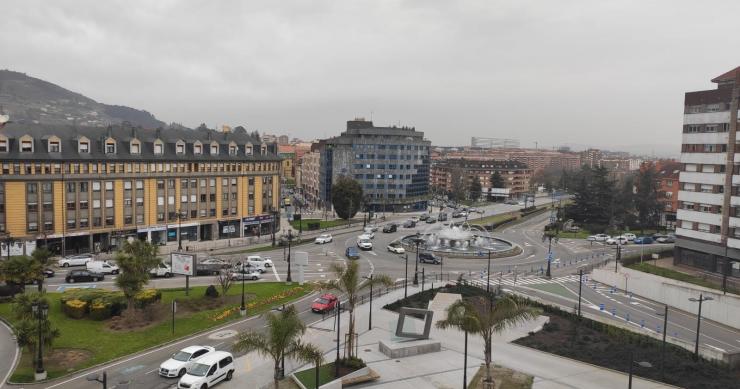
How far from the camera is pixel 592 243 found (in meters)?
83.6

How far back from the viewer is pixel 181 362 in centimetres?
2816

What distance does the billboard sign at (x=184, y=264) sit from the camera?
43.6m

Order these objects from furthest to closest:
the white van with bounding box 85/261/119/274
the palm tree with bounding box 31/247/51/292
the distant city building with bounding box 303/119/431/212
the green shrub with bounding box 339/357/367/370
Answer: the distant city building with bounding box 303/119/431/212 → the white van with bounding box 85/261/119/274 → the palm tree with bounding box 31/247/51/292 → the green shrub with bounding box 339/357/367/370

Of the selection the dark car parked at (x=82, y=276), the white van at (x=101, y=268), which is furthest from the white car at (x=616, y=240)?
the dark car parked at (x=82, y=276)

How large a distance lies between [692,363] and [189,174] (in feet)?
211

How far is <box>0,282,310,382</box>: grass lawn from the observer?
96.9 ft

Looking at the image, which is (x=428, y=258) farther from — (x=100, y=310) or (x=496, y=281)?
(x=100, y=310)

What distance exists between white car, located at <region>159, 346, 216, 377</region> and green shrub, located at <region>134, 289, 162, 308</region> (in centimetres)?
1014

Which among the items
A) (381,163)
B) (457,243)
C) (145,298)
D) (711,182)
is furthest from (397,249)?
(381,163)

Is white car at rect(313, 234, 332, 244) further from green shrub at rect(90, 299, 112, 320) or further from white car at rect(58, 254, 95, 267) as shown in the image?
green shrub at rect(90, 299, 112, 320)

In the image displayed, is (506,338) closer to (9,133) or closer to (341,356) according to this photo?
(341,356)

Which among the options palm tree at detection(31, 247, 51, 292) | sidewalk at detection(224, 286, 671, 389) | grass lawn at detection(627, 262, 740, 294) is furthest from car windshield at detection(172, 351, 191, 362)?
grass lawn at detection(627, 262, 740, 294)

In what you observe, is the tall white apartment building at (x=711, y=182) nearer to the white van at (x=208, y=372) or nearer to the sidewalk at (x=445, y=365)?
the sidewalk at (x=445, y=365)

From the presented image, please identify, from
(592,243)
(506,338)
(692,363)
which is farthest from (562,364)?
(592,243)
